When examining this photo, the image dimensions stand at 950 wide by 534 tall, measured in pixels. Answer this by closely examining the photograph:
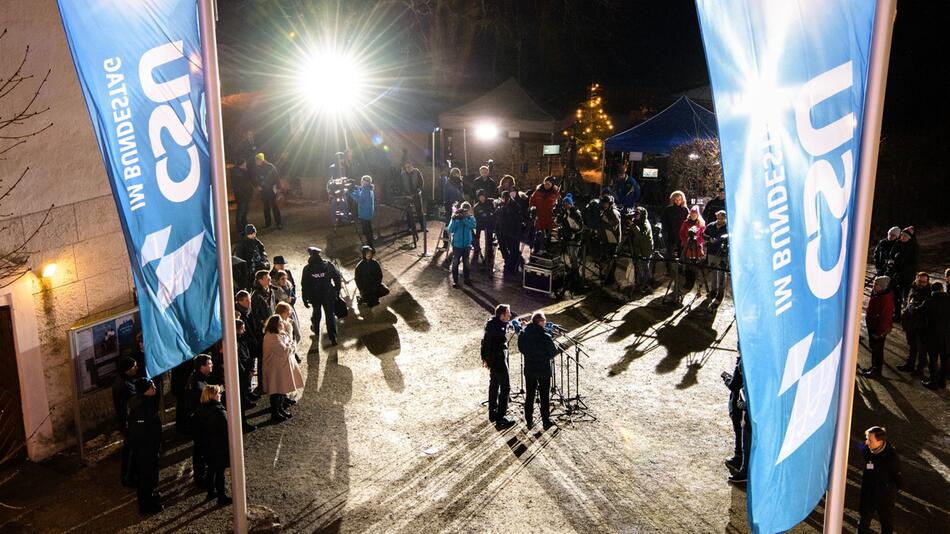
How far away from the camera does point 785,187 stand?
392 cm

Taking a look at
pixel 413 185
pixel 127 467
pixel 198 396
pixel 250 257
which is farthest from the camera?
pixel 413 185

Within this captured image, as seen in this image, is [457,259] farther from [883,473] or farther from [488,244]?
[883,473]

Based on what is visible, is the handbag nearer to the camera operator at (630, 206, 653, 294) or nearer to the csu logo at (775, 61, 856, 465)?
the camera operator at (630, 206, 653, 294)

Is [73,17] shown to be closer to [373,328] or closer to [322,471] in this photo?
[322,471]

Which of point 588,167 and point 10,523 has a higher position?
point 588,167

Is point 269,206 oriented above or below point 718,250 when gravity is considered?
above

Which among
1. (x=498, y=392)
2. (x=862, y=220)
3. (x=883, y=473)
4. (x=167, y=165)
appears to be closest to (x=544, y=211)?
(x=498, y=392)

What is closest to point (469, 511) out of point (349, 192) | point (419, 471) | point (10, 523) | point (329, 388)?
point (419, 471)

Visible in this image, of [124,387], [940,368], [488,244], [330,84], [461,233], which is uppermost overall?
[330,84]

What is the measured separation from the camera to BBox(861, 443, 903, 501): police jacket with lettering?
699cm

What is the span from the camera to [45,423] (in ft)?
30.5

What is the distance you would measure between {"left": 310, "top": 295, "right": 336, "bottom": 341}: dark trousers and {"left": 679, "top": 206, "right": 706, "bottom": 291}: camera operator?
7.25 m

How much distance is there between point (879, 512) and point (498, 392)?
4822 millimetres

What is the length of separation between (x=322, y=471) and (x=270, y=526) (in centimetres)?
121
